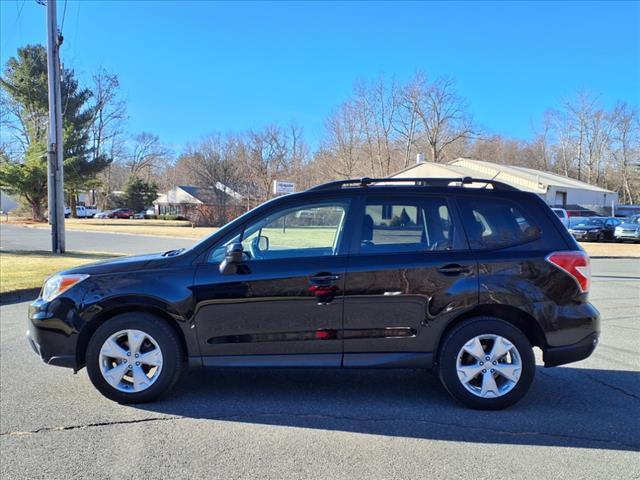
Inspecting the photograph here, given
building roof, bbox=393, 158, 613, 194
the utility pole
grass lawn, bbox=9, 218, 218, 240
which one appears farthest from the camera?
building roof, bbox=393, 158, 613, 194

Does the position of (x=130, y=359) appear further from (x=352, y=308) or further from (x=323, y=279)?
(x=352, y=308)

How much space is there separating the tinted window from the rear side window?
19 cm

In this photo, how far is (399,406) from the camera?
4090 mm

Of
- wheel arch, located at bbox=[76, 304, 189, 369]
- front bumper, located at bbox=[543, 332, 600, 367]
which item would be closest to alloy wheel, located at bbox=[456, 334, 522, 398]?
front bumper, located at bbox=[543, 332, 600, 367]

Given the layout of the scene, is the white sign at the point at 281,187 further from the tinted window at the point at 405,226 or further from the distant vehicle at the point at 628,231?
the tinted window at the point at 405,226

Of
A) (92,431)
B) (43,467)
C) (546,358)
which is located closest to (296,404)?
(92,431)

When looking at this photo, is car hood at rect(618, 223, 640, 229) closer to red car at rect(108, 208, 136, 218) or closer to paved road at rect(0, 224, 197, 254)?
paved road at rect(0, 224, 197, 254)

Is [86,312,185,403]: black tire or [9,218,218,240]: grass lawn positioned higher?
[9,218,218,240]: grass lawn

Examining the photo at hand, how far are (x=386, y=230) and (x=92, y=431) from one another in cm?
275

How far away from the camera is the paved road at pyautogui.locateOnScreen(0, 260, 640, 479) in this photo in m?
3.13

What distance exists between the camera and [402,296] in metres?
3.94

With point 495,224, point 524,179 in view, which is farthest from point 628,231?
point 495,224

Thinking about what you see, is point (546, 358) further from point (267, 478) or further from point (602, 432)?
point (267, 478)

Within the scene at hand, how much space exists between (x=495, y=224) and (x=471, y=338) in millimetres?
983
